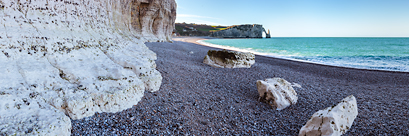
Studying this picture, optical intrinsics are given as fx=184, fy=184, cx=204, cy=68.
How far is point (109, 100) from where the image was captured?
Answer: 3.52 m

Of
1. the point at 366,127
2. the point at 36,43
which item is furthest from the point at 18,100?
the point at 366,127

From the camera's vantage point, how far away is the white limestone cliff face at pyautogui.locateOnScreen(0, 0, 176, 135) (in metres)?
2.56

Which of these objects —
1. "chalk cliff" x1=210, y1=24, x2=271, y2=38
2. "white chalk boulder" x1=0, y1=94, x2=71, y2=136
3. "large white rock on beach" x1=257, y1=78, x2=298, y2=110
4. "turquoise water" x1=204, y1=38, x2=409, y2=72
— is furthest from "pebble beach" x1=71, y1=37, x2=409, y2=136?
"chalk cliff" x1=210, y1=24, x2=271, y2=38

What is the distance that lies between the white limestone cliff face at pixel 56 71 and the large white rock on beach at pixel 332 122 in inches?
139

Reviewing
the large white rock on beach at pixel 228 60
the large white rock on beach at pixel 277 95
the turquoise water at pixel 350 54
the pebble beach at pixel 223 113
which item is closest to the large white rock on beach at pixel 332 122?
the pebble beach at pixel 223 113

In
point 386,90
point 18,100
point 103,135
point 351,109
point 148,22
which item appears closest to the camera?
point 18,100

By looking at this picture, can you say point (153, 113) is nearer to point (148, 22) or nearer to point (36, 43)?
point (36, 43)

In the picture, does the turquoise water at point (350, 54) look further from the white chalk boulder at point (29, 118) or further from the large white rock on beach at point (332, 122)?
the white chalk boulder at point (29, 118)

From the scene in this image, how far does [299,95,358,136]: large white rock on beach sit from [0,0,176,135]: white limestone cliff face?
3519mm

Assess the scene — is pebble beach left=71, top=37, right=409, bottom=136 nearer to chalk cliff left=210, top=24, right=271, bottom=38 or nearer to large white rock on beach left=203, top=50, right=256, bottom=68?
large white rock on beach left=203, top=50, right=256, bottom=68

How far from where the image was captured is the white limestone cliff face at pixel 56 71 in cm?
256

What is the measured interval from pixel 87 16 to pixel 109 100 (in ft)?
10.5

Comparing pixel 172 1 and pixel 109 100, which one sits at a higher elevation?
pixel 172 1

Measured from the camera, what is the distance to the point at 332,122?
3.19m
